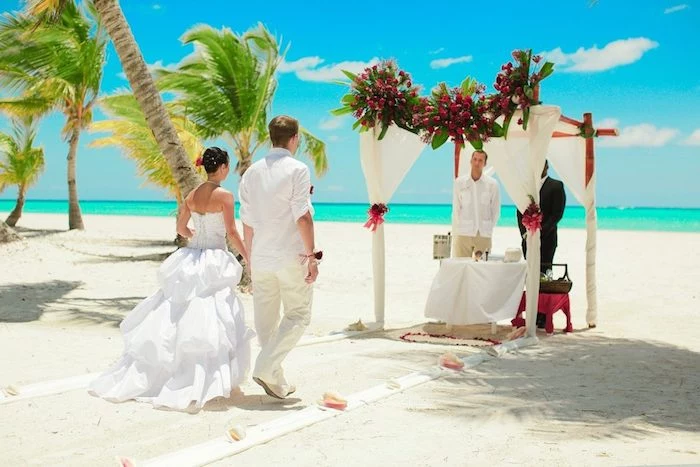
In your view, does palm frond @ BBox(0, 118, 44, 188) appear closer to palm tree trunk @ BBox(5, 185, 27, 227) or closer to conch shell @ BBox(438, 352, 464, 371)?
palm tree trunk @ BBox(5, 185, 27, 227)

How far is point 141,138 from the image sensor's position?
54.1ft

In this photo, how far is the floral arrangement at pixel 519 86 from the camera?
7.80 metres

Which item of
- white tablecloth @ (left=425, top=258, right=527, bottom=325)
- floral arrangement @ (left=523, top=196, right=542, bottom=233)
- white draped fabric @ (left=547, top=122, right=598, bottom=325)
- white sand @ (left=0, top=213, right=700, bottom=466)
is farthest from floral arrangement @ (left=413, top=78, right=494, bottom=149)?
white sand @ (left=0, top=213, right=700, bottom=466)

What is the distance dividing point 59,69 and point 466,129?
14497 mm

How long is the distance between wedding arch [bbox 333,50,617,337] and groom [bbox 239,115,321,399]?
3.66 m

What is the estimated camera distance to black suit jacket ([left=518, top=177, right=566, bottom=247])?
9.30 m

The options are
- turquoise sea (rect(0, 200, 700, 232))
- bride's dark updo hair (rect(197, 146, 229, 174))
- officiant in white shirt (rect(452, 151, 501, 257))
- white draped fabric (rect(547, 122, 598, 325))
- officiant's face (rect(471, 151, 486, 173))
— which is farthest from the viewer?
turquoise sea (rect(0, 200, 700, 232))

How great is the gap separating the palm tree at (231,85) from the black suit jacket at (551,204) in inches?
216

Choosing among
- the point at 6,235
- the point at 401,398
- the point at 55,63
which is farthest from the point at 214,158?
the point at 55,63

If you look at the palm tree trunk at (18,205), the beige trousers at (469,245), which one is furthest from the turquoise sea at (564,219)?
the beige trousers at (469,245)

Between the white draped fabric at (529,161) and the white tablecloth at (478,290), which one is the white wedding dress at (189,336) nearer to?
the white tablecloth at (478,290)

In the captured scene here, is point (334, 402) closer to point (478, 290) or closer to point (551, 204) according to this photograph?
point (478, 290)

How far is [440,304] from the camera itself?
8352mm

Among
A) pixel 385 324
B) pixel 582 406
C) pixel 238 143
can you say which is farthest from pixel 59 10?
pixel 582 406
